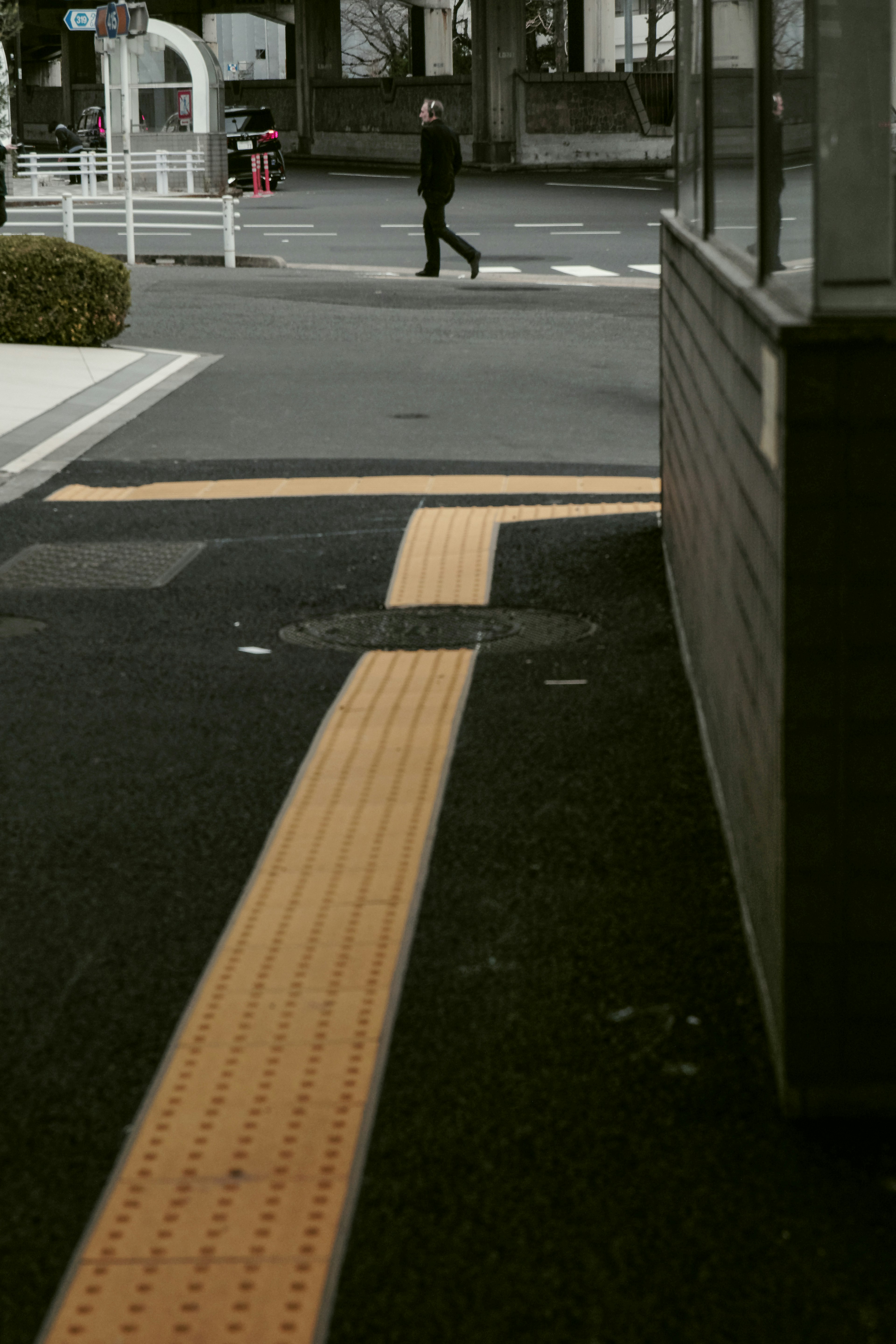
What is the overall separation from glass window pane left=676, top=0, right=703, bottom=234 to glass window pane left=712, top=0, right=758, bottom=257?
1.34 ft

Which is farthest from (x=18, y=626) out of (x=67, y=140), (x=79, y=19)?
(x=67, y=140)

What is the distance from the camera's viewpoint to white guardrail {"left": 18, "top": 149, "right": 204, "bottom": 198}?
1427 inches

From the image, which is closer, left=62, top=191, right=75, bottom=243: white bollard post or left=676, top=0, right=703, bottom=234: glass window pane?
left=676, top=0, right=703, bottom=234: glass window pane

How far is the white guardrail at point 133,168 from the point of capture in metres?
36.2

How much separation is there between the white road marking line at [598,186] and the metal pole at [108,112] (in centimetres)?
1026

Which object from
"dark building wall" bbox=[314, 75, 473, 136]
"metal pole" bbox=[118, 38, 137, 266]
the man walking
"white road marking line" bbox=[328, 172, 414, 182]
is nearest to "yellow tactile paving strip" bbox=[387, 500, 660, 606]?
the man walking

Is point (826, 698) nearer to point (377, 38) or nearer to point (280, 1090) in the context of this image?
point (280, 1090)

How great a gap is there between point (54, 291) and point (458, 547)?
859cm

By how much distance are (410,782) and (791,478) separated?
90.2 inches

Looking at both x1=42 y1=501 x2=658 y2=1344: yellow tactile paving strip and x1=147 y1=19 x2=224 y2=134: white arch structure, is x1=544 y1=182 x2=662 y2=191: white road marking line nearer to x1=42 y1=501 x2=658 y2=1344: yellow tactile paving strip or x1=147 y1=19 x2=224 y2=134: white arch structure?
x1=147 y1=19 x2=224 y2=134: white arch structure

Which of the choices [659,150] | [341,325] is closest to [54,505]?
[341,325]

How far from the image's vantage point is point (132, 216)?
24.5m

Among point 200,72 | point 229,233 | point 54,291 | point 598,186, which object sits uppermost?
point 200,72

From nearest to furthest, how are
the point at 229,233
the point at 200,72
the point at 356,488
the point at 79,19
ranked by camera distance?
the point at 356,488, the point at 229,233, the point at 200,72, the point at 79,19
